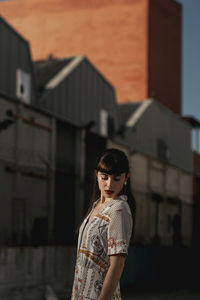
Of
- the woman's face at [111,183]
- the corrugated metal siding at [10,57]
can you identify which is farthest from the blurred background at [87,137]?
the woman's face at [111,183]

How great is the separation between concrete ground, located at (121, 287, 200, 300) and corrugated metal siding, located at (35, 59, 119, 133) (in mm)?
7918

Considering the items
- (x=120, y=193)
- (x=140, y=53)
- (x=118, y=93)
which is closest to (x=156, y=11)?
(x=140, y=53)

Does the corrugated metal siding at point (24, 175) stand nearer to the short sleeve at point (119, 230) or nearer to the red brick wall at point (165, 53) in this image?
the short sleeve at point (119, 230)

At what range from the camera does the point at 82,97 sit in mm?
25281

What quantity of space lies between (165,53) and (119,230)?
38.4m

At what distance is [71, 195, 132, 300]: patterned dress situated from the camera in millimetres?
2924

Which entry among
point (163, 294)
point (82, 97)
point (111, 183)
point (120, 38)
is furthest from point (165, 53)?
point (111, 183)

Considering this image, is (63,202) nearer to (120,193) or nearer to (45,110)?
(45,110)

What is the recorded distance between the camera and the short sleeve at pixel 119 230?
2.87 metres

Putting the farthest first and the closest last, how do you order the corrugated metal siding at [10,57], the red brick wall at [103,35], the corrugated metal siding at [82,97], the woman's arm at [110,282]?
the red brick wall at [103,35] → the corrugated metal siding at [82,97] → the corrugated metal siding at [10,57] → the woman's arm at [110,282]

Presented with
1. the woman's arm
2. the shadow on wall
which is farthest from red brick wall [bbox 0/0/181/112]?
the woman's arm

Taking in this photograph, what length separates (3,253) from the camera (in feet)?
41.4

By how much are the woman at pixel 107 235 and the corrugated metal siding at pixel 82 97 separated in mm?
18743

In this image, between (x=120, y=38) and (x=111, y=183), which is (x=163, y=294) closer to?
(x=111, y=183)
